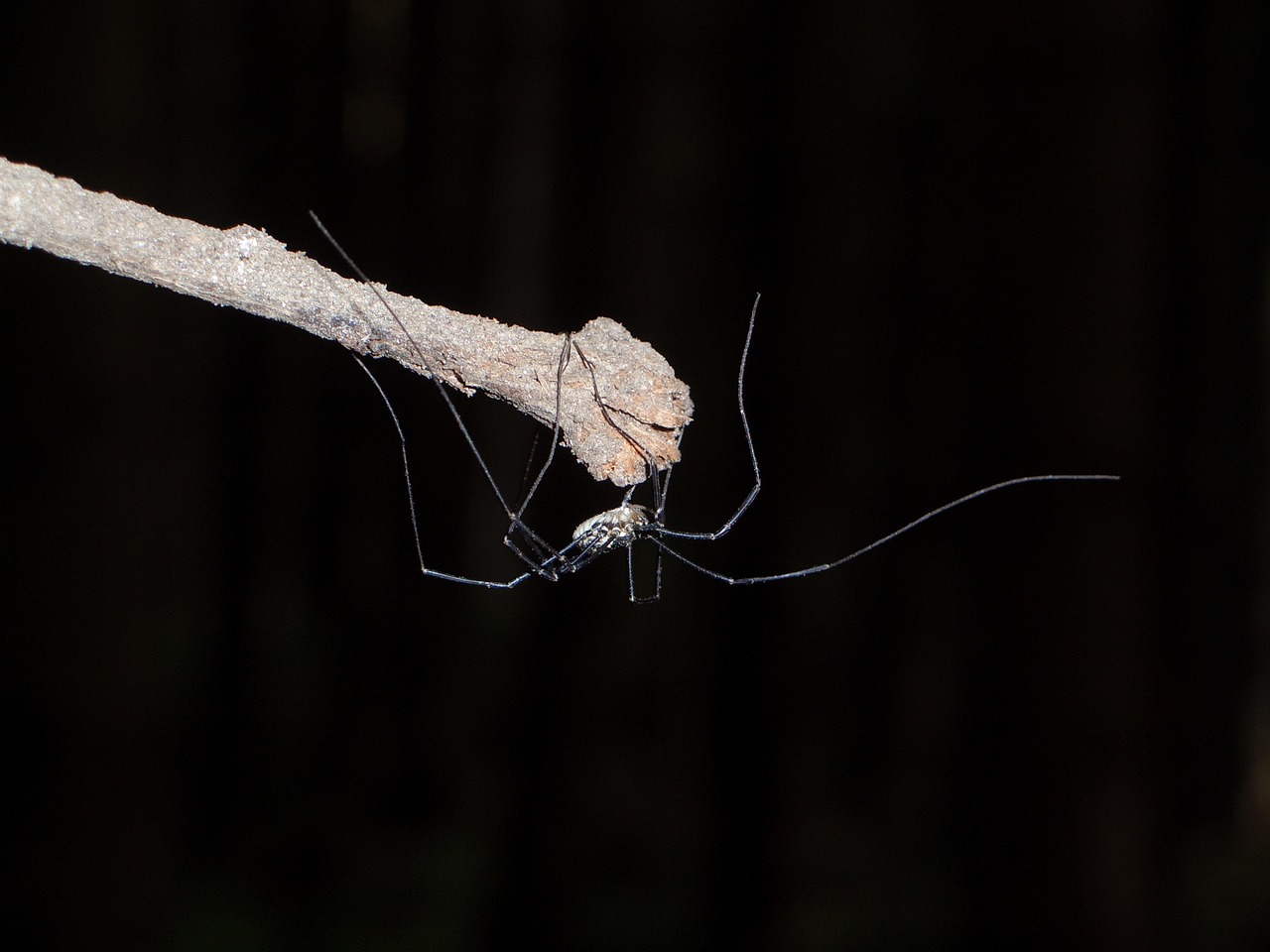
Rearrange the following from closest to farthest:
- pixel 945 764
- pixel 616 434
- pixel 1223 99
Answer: pixel 616 434 < pixel 1223 99 < pixel 945 764

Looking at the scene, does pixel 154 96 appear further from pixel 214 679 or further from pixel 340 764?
pixel 340 764

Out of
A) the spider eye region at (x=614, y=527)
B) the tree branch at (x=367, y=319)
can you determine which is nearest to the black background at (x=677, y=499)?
the spider eye region at (x=614, y=527)

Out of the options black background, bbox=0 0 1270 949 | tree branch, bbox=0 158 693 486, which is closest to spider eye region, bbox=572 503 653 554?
tree branch, bbox=0 158 693 486

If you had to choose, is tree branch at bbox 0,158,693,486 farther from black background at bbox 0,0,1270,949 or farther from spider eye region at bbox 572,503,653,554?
black background at bbox 0,0,1270,949

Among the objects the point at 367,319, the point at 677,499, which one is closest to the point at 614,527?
the point at 367,319

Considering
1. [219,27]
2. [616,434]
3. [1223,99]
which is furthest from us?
[219,27]

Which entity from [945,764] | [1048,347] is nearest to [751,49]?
[1048,347]
